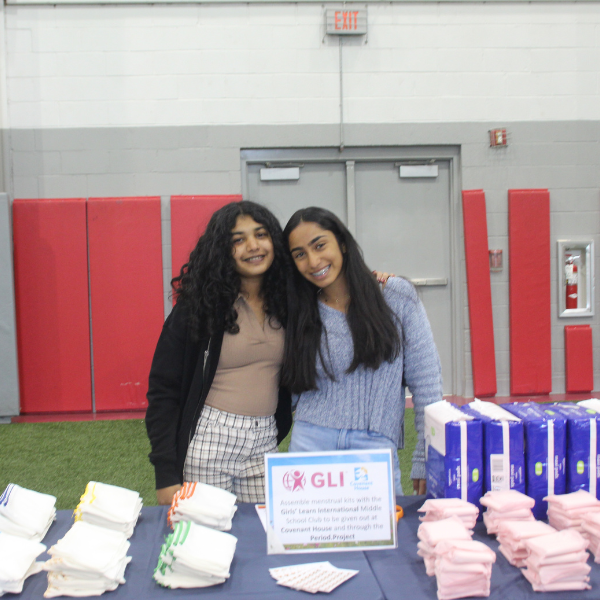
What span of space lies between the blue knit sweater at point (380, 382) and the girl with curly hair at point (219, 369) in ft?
0.51

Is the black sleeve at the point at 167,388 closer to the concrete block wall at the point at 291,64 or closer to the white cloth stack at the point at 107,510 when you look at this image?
the white cloth stack at the point at 107,510

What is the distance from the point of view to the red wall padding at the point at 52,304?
4.51 m

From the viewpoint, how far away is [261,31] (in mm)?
4609

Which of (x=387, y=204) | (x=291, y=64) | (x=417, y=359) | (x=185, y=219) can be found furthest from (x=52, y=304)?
(x=417, y=359)

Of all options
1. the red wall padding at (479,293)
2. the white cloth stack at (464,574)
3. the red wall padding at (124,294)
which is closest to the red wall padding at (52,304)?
the red wall padding at (124,294)

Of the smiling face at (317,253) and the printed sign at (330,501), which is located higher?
the smiling face at (317,253)

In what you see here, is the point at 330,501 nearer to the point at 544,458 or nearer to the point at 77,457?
the point at 544,458

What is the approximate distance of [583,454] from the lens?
51.0 inches

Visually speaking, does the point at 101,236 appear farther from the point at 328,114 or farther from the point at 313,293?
the point at 313,293

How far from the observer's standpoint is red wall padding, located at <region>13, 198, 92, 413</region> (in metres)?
4.51

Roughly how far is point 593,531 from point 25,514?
1.23m

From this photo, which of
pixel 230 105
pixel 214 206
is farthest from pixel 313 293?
pixel 230 105

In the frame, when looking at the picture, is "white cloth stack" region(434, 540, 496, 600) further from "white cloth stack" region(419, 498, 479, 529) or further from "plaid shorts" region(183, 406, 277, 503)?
"plaid shorts" region(183, 406, 277, 503)

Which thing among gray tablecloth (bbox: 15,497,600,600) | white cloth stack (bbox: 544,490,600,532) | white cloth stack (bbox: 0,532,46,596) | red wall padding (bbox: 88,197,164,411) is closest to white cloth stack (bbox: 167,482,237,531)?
gray tablecloth (bbox: 15,497,600,600)
